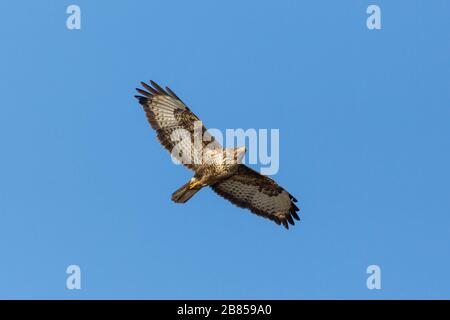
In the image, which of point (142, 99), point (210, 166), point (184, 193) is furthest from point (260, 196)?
point (142, 99)

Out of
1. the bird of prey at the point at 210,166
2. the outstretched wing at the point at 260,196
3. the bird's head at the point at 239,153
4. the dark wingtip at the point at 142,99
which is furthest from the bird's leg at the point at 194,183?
the dark wingtip at the point at 142,99

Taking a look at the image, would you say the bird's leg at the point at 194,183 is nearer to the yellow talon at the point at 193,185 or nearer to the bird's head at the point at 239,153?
the yellow talon at the point at 193,185

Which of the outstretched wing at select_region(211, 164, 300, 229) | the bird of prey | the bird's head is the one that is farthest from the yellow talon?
the outstretched wing at select_region(211, 164, 300, 229)

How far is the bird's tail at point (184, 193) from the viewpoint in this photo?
15.0 meters

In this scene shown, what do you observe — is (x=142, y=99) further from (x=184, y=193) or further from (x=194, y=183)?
(x=184, y=193)

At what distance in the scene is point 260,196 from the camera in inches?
649

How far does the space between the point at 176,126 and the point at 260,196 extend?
2.30 m

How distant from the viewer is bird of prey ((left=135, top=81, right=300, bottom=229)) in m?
15.3

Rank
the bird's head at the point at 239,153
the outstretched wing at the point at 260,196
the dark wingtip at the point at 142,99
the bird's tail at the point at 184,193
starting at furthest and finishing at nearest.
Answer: the outstretched wing at the point at 260,196, the dark wingtip at the point at 142,99, the bird's head at the point at 239,153, the bird's tail at the point at 184,193

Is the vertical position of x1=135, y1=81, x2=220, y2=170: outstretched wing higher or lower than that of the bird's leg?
higher

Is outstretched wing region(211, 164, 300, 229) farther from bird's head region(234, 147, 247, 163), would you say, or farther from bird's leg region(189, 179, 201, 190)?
bird's leg region(189, 179, 201, 190)
